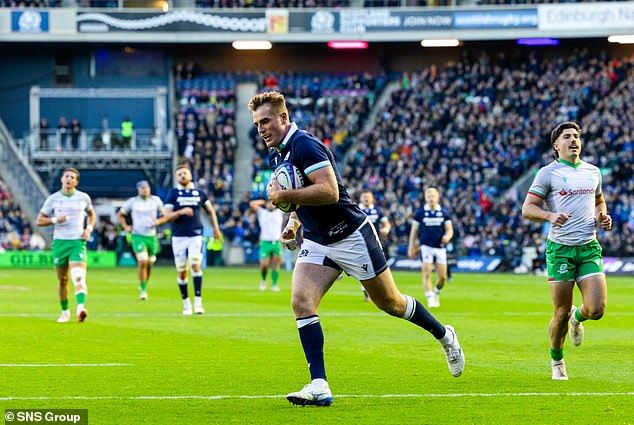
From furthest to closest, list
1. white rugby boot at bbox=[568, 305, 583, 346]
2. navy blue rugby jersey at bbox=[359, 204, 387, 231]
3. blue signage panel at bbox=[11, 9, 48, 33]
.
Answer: blue signage panel at bbox=[11, 9, 48, 33], navy blue rugby jersey at bbox=[359, 204, 387, 231], white rugby boot at bbox=[568, 305, 583, 346]

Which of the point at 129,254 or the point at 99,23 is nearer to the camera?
the point at 129,254

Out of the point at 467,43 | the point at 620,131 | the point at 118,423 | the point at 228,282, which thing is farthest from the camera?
the point at 467,43

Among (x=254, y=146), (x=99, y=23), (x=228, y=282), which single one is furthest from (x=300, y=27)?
(x=228, y=282)

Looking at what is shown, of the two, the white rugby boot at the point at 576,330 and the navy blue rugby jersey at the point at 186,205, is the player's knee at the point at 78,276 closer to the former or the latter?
the navy blue rugby jersey at the point at 186,205

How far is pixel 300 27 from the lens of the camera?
56.8 meters

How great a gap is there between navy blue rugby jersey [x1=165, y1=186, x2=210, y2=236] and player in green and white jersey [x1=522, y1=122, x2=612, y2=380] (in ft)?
34.3

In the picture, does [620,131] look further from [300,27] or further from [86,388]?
[86,388]

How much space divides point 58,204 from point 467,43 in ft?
141

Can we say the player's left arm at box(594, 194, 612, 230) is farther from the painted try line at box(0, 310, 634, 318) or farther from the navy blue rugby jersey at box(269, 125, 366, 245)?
the painted try line at box(0, 310, 634, 318)

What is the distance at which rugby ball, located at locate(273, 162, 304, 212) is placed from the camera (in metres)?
9.36

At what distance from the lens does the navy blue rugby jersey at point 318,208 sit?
9.49 metres

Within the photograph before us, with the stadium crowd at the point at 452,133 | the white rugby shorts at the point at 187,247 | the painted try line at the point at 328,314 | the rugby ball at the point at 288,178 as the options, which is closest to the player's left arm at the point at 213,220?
the white rugby shorts at the point at 187,247

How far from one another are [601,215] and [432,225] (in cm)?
1204

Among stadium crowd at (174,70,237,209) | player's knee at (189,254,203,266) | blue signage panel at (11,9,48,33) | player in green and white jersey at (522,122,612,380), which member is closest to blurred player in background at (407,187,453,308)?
player's knee at (189,254,203,266)
